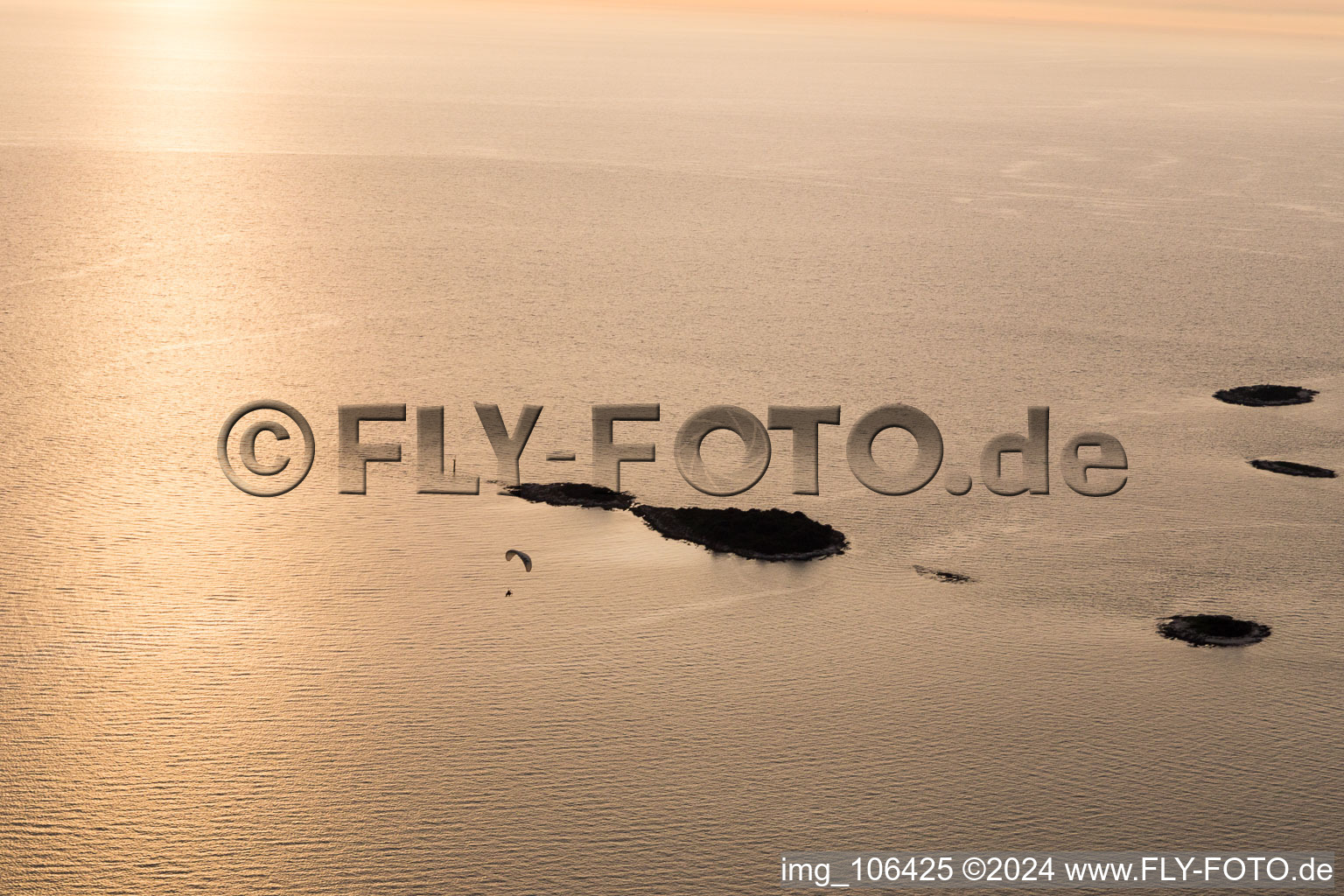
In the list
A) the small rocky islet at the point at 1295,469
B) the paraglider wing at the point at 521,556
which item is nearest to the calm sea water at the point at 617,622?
the paraglider wing at the point at 521,556

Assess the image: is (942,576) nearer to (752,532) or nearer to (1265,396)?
(752,532)

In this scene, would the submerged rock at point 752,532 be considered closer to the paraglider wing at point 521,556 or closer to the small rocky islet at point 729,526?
the small rocky islet at point 729,526

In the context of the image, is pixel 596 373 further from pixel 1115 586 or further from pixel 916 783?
pixel 916 783

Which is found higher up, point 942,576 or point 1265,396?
point 1265,396

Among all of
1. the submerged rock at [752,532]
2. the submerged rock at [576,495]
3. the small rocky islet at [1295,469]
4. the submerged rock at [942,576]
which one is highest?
the small rocky islet at [1295,469]

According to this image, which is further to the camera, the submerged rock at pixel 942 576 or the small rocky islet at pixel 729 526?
the small rocky islet at pixel 729 526

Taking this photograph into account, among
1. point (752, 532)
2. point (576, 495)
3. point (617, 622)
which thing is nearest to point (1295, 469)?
point (752, 532)

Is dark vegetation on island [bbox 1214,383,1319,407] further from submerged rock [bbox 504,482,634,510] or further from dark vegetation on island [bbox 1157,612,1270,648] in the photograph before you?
submerged rock [bbox 504,482,634,510]
